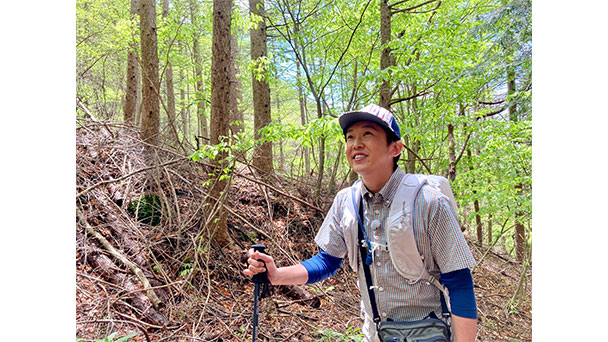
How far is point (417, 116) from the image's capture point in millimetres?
7910

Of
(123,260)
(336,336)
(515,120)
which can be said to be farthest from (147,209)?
(515,120)

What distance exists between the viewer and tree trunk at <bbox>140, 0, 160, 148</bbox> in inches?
252

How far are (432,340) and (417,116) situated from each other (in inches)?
279

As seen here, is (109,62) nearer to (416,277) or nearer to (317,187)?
(317,187)

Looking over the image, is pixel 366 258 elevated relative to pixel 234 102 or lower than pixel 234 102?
lower

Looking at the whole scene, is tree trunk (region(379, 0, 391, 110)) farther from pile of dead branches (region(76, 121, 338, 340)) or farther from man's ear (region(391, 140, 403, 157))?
man's ear (region(391, 140, 403, 157))

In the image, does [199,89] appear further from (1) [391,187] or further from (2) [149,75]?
(1) [391,187]

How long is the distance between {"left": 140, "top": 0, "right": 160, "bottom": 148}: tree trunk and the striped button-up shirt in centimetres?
571

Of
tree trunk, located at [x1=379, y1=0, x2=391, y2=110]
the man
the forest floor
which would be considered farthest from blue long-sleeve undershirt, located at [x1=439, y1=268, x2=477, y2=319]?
tree trunk, located at [x1=379, y1=0, x2=391, y2=110]

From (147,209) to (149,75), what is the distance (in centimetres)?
298

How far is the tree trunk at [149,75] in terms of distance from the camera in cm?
640

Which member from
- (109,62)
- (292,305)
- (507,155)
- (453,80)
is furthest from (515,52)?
(109,62)

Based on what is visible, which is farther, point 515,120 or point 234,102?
point 234,102

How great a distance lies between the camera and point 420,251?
159 centimetres
